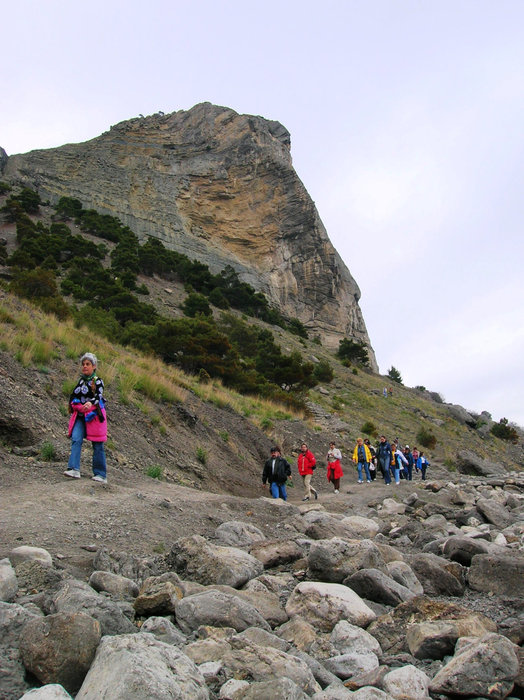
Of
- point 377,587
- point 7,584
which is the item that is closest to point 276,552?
point 377,587

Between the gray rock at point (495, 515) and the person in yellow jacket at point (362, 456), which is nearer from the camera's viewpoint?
the gray rock at point (495, 515)

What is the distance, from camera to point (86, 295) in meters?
29.0

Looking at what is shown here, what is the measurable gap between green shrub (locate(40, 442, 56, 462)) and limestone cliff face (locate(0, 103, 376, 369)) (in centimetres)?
5341

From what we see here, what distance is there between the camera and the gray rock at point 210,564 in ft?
11.6

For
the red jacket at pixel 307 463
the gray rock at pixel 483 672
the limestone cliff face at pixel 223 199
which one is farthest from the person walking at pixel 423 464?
the limestone cliff face at pixel 223 199

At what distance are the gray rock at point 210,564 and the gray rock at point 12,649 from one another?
4.60 ft

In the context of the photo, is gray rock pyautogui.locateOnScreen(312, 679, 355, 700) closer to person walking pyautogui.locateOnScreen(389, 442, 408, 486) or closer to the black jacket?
the black jacket

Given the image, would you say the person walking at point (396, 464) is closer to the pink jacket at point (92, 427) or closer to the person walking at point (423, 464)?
the person walking at point (423, 464)

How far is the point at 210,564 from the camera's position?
3607 mm

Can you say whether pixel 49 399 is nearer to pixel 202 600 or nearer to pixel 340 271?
pixel 202 600

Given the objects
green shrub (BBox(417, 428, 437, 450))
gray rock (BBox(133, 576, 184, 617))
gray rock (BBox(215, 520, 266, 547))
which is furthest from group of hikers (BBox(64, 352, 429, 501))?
green shrub (BBox(417, 428, 437, 450))

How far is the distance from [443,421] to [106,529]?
33502mm

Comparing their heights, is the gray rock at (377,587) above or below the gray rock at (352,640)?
above

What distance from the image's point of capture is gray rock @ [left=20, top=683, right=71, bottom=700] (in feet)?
5.70
